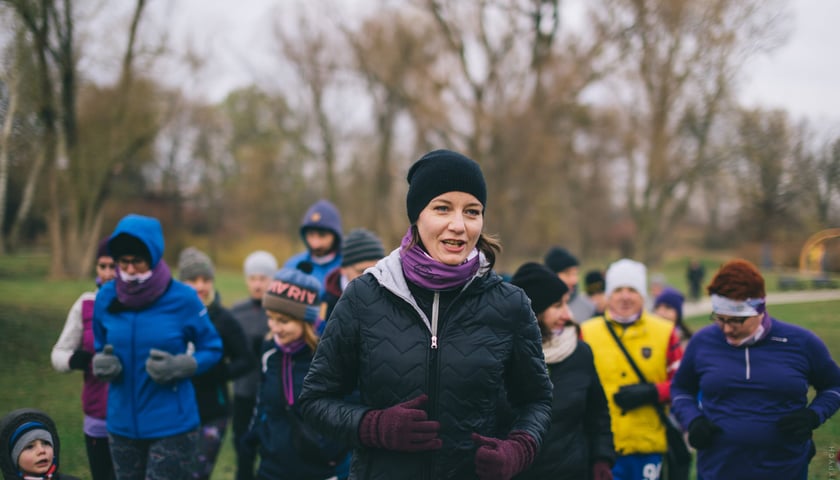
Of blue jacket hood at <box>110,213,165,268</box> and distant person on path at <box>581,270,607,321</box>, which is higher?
blue jacket hood at <box>110,213,165,268</box>

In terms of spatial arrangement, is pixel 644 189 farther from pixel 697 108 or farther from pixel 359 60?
pixel 359 60

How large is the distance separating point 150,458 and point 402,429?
2.34 metres

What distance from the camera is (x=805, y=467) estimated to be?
11.7 feet

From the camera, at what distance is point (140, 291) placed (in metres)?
3.74

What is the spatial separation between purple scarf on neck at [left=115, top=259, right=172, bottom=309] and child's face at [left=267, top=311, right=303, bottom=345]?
0.68m

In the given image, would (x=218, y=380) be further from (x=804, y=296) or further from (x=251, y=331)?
(x=804, y=296)

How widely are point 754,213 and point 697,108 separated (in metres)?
14.9

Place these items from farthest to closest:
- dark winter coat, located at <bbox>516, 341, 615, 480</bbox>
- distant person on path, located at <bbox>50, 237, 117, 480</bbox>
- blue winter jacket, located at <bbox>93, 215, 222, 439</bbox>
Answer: distant person on path, located at <bbox>50, 237, 117, 480</bbox> → blue winter jacket, located at <bbox>93, 215, 222, 439</bbox> → dark winter coat, located at <bbox>516, 341, 615, 480</bbox>

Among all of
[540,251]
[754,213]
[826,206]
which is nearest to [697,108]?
[754,213]

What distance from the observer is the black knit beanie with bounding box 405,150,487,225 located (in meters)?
2.26

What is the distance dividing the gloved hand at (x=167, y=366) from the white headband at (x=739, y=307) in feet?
9.99

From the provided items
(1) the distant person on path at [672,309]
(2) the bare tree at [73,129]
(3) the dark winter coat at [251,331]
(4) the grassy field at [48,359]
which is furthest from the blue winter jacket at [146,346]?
(2) the bare tree at [73,129]

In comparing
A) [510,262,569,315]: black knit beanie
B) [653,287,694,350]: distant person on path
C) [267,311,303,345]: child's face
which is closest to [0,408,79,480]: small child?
[267,311,303,345]: child's face

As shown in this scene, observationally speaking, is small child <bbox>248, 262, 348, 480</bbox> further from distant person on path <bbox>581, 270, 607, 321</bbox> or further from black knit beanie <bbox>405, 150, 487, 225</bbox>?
distant person on path <bbox>581, 270, 607, 321</bbox>
